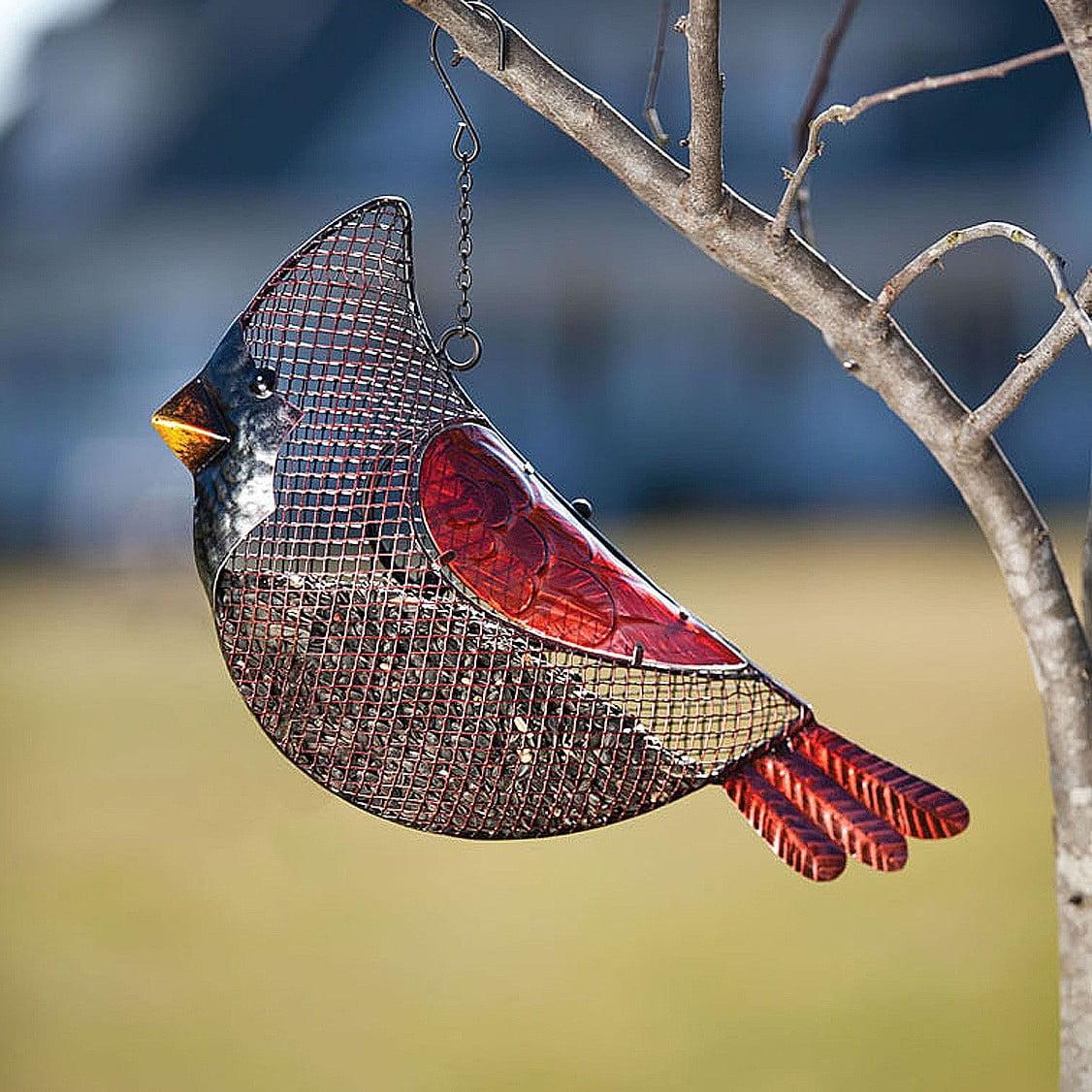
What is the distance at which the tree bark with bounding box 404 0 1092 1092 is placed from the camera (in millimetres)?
613

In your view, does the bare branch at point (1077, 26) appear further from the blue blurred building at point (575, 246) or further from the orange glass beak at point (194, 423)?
the blue blurred building at point (575, 246)

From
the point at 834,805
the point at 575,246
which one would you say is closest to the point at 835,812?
the point at 834,805

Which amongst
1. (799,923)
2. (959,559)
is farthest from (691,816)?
(959,559)

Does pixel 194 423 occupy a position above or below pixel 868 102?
below

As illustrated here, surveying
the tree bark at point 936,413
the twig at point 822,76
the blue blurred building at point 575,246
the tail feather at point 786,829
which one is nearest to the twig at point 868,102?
the tree bark at point 936,413

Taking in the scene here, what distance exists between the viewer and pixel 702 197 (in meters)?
0.61

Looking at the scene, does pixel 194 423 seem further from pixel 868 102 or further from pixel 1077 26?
pixel 1077 26

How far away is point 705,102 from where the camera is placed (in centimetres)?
59

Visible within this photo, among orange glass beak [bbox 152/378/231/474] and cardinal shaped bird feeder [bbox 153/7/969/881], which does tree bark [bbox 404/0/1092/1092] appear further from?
orange glass beak [bbox 152/378/231/474]

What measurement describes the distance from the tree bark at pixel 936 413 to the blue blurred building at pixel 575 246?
1035 mm

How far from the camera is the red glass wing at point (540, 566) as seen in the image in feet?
1.93

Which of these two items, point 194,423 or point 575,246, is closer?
point 194,423

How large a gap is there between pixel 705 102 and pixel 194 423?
0.86 feet

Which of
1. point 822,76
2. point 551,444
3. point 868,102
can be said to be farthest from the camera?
point 551,444
